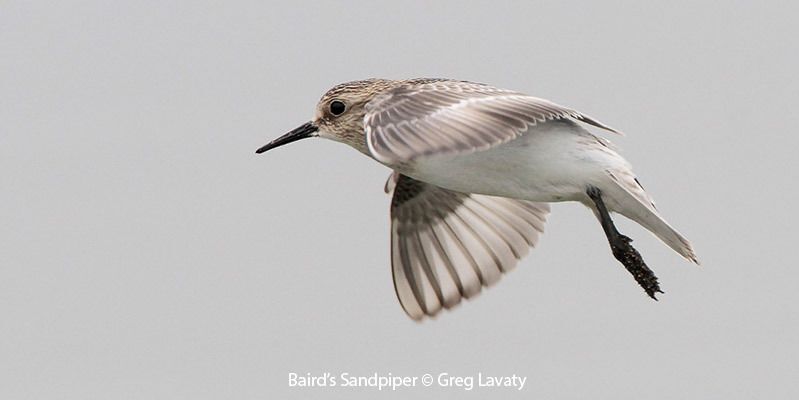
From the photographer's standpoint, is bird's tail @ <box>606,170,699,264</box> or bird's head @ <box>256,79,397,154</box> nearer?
bird's tail @ <box>606,170,699,264</box>

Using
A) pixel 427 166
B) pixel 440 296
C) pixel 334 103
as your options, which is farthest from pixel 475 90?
pixel 440 296

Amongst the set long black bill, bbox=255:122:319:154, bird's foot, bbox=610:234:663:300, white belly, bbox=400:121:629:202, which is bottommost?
bird's foot, bbox=610:234:663:300

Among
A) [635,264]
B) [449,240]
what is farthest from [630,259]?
[449,240]

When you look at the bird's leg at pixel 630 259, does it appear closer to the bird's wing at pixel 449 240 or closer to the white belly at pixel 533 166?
the white belly at pixel 533 166

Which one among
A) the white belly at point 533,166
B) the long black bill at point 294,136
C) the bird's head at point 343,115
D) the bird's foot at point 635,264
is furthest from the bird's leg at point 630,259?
the long black bill at point 294,136

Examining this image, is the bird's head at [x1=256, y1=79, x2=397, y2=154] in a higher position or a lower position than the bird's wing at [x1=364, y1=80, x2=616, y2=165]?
higher

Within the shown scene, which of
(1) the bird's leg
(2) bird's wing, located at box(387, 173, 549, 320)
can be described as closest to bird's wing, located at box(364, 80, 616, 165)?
(1) the bird's leg

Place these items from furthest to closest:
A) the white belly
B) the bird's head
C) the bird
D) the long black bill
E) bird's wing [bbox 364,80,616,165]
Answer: the long black bill, the bird's head, the white belly, the bird, bird's wing [bbox 364,80,616,165]

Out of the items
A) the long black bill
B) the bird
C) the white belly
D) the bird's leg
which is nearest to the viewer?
the bird

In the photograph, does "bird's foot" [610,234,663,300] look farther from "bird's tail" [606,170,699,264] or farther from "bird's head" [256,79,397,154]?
"bird's head" [256,79,397,154]
